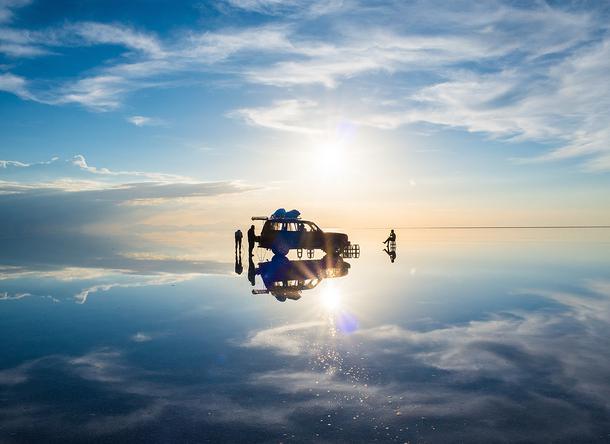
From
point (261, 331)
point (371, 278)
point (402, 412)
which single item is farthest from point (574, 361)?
point (371, 278)

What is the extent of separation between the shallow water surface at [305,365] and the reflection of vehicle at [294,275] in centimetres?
106

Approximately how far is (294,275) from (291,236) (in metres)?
8.01

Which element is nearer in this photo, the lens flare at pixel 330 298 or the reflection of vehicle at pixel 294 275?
the lens flare at pixel 330 298

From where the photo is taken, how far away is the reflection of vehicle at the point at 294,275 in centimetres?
2381

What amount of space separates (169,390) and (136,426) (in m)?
1.65

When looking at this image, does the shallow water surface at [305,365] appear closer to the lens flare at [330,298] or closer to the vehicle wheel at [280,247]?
the lens flare at [330,298]

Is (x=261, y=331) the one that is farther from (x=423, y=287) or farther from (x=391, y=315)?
(x=423, y=287)

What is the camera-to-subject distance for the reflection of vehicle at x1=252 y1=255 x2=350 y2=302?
2381cm

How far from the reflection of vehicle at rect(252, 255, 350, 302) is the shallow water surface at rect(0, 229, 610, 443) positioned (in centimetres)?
106

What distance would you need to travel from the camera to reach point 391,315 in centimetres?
1756

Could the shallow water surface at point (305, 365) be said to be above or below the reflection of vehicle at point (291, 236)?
below

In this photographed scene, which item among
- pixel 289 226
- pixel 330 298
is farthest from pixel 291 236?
pixel 330 298

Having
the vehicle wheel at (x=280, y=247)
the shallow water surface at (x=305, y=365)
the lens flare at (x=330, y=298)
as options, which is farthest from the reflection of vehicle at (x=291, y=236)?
the shallow water surface at (x=305, y=365)

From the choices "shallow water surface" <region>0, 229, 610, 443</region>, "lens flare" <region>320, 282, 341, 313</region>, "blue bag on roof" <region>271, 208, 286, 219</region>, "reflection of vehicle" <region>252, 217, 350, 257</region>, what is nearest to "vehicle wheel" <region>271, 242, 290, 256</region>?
"reflection of vehicle" <region>252, 217, 350, 257</region>
